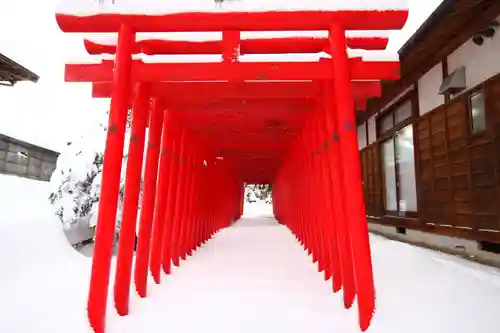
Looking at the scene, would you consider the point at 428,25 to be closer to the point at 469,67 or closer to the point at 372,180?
the point at 469,67

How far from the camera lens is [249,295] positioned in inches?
153

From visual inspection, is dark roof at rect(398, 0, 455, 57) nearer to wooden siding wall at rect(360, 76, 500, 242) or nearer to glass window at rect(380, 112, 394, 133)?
wooden siding wall at rect(360, 76, 500, 242)

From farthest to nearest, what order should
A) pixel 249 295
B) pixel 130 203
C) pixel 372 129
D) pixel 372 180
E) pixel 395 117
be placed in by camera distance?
pixel 372 129, pixel 372 180, pixel 395 117, pixel 249 295, pixel 130 203

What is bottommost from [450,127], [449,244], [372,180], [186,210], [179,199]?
[449,244]

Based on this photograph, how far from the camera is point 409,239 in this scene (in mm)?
7859

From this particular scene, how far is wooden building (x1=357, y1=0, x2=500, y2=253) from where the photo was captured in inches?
193

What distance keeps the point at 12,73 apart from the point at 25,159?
33.4ft

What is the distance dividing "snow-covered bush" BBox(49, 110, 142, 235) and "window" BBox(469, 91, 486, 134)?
7.31 m

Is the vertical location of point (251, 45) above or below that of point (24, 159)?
below

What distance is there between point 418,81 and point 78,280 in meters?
7.30

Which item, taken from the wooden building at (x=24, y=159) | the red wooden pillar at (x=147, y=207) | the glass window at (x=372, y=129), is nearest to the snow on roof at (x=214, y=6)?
the red wooden pillar at (x=147, y=207)

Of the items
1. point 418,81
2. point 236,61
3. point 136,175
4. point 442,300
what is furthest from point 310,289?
point 418,81

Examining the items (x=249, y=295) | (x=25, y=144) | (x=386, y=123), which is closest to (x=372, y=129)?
(x=386, y=123)

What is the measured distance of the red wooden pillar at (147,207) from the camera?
12.8 feet
